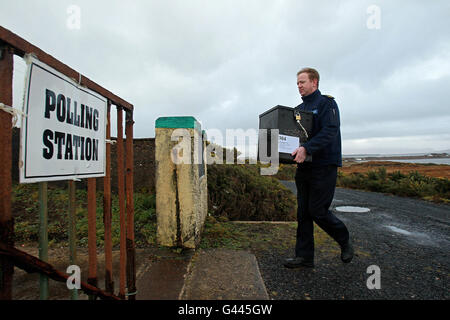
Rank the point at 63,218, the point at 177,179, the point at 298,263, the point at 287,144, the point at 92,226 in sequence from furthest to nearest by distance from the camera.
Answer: the point at 63,218 < the point at 177,179 < the point at 298,263 < the point at 287,144 < the point at 92,226

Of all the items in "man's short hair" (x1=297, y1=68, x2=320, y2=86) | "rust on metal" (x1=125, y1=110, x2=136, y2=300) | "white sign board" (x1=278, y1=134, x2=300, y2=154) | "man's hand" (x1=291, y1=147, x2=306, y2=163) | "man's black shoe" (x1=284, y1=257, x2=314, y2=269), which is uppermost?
"man's short hair" (x1=297, y1=68, x2=320, y2=86)

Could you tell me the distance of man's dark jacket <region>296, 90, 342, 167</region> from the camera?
2256 mm

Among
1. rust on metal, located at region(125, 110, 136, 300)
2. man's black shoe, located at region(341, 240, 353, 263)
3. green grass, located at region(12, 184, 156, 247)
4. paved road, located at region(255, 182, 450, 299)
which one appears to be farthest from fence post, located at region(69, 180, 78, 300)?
man's black shoe, located at region(341, 240, 353, 263)

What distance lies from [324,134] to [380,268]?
161 cm

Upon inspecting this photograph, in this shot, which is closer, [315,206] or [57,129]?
[57,129]

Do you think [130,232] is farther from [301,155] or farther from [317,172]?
[317,172]

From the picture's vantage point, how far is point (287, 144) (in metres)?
2.37

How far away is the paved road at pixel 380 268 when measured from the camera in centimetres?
202

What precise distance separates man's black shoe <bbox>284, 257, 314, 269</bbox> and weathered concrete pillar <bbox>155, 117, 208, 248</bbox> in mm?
1098

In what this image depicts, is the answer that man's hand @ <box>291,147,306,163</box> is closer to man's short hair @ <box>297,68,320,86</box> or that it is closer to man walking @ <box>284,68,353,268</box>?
man walking @ <box>284,68,353,268</box>

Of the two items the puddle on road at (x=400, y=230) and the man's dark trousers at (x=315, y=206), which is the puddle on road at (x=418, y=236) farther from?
the man's dark trousers at (x=315, y=206)

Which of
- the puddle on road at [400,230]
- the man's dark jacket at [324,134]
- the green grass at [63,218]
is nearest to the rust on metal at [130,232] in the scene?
the green grass at [63,218]

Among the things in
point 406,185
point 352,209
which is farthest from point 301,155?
point 406,185
